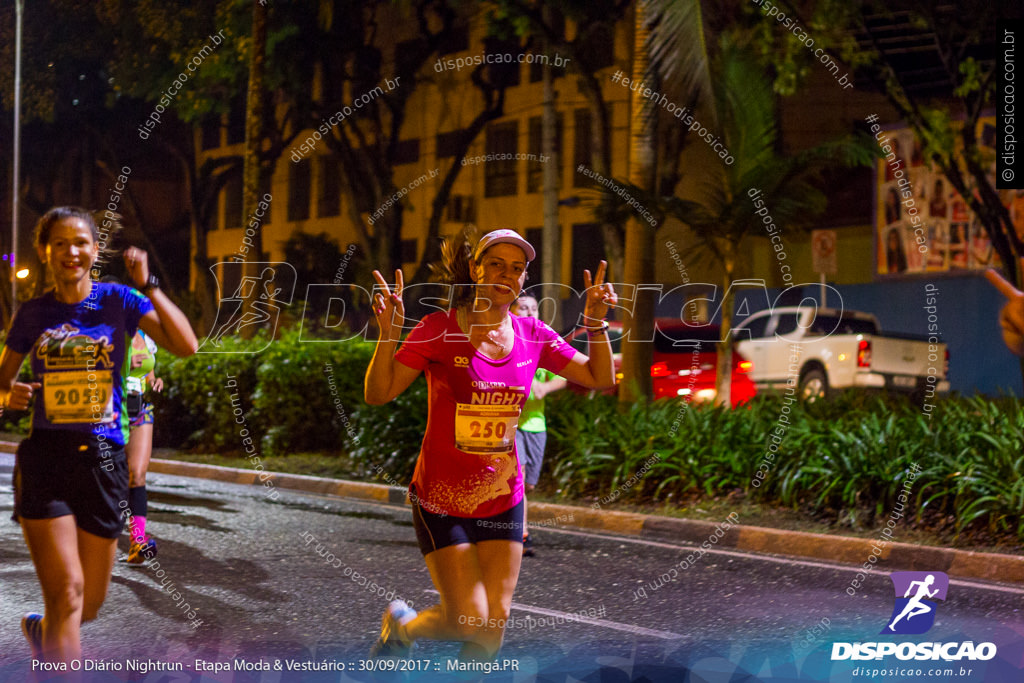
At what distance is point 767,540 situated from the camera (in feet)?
29.8

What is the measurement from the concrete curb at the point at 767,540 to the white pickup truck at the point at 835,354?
24.8 ft

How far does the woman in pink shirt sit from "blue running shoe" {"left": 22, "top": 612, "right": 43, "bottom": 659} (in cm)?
127

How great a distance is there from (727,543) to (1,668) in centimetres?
558

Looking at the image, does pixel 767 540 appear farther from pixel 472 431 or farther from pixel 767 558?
pixel 472 431

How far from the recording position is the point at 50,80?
29.2 meters

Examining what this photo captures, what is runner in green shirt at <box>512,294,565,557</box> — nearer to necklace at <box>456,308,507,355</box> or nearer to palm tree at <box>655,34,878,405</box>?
necklace at <box>456,308,507,355</box>

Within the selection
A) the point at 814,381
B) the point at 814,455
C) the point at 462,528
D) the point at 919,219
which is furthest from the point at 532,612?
the point at 919,219

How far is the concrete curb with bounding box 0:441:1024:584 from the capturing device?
7.95 metres

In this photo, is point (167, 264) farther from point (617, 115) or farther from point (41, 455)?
point (41, 455)

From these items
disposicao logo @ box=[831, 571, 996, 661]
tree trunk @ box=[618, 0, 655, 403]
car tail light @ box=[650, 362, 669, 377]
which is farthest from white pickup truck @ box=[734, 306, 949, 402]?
disposicao logo @ box=[831, 571, 996, 661]

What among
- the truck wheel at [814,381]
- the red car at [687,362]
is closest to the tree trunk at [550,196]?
the red car at [687,362]

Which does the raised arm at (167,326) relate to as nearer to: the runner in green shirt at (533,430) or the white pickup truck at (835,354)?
the runner in green shirt at (533,430)

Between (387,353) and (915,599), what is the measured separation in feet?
13.1

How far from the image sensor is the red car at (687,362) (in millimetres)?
18125
